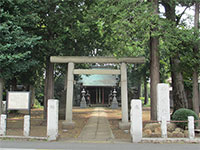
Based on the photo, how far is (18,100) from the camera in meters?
10.5

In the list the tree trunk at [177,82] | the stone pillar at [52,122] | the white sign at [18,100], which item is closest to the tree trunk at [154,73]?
the tree trunk at [177,82]

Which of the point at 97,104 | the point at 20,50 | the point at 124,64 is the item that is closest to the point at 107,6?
the point at 124,64

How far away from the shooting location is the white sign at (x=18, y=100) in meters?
10.4

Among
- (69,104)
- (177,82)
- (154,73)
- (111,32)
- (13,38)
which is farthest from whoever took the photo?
(177,82)

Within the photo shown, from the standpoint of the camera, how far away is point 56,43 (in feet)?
45.6

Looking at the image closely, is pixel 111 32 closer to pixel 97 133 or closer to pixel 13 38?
pixel 13 38

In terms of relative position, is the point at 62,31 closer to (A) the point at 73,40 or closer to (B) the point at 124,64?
(A) the point at 73,40

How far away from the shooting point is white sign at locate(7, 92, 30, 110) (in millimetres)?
10406

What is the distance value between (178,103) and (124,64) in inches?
164

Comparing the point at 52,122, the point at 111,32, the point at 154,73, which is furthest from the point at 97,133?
the point at 111,32

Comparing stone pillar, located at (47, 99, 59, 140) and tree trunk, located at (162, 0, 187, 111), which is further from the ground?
tree trunk, located at (162, 0, 187, 111)

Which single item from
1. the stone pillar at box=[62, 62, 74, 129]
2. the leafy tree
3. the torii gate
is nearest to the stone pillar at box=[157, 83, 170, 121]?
the torii gate

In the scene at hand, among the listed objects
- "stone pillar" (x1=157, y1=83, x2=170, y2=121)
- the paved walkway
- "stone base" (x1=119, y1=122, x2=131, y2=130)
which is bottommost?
the paved walkway

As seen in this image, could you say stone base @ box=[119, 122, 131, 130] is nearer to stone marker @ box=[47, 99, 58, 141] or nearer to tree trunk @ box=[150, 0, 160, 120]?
tree trunk @ box=[150, 0, 160, 120]
